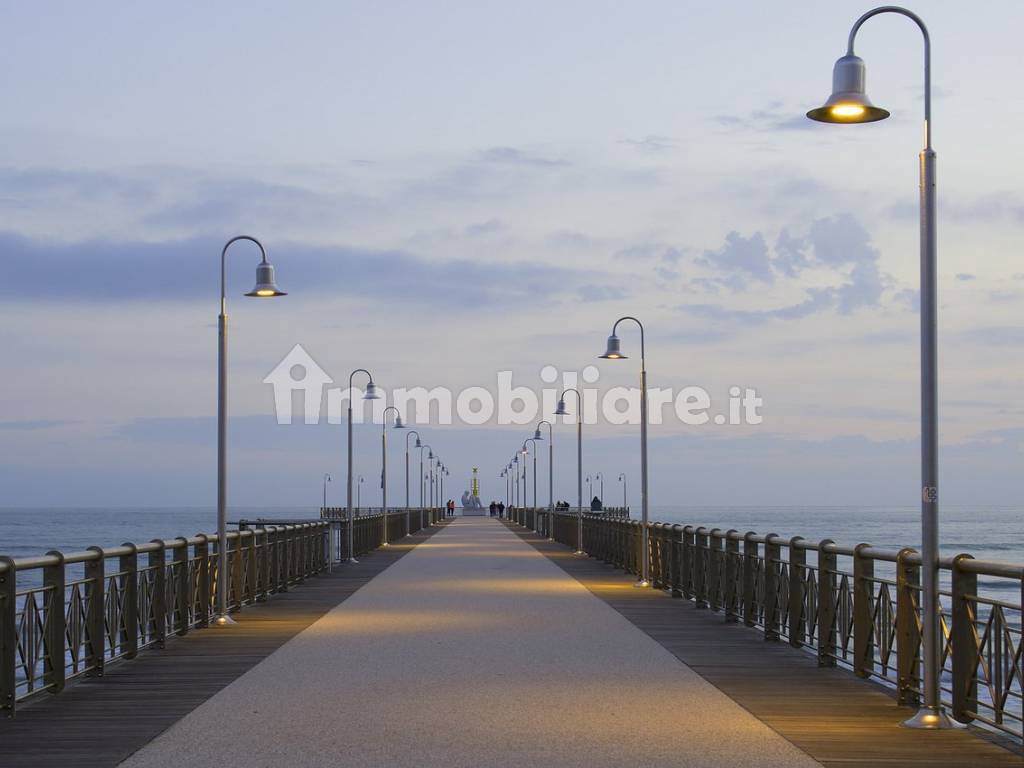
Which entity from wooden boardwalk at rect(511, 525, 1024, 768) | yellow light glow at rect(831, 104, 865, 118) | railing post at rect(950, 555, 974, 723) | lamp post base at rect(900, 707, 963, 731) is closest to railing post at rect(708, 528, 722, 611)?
wooden boardwalk at rect(511, 525, 1024, 768)

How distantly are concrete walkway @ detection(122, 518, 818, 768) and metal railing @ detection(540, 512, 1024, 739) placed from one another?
135 cm

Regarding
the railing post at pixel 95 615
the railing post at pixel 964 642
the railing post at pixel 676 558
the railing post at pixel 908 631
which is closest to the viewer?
the railing post at pixel 964 642

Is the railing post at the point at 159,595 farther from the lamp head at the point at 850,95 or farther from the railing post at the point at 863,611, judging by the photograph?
the lamp head at the point at 850,95

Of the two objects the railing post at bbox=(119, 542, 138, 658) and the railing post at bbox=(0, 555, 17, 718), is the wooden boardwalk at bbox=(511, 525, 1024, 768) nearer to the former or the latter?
the railing post at bbox=(0, 555, 17, 718)

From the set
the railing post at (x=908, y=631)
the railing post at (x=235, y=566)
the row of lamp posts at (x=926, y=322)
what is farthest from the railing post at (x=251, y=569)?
the row of lamp posts at (x=926, y=322)

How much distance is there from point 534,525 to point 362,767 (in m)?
60.0

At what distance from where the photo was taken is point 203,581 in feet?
57.9

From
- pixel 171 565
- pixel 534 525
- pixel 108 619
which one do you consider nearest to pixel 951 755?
pixel 108 619

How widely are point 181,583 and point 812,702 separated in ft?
25.2

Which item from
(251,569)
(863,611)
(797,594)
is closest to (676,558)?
(251,569)

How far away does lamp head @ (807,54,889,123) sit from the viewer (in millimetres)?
10555

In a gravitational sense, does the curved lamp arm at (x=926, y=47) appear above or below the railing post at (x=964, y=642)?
above

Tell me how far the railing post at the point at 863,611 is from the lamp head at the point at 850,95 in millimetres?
3731

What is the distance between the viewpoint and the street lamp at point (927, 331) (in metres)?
10.3
